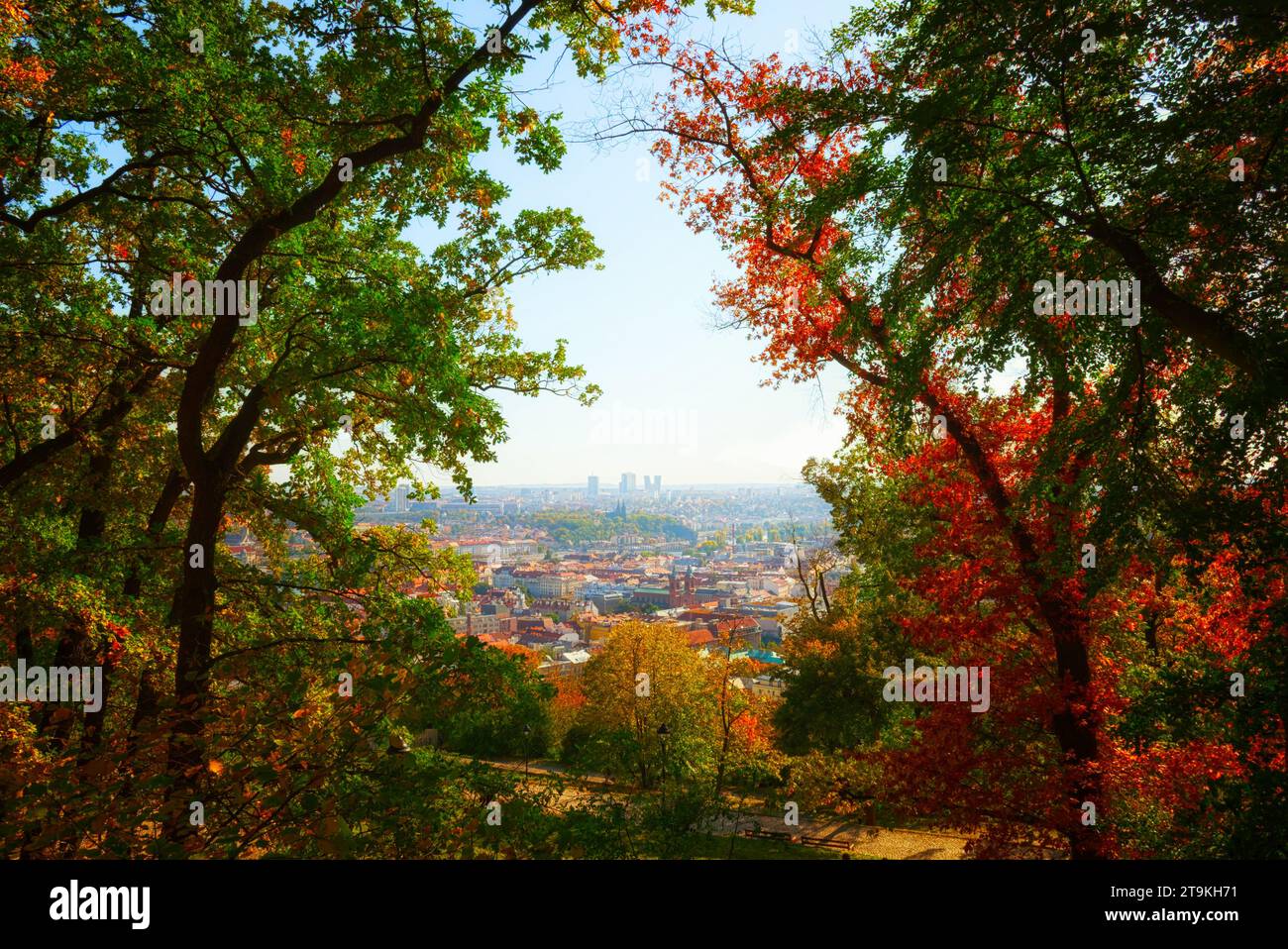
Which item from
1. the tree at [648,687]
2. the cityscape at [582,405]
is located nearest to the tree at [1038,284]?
the cityscape at [582,405]

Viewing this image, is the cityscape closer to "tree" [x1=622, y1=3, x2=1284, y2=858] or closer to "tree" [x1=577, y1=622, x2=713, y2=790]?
"tree" [x1=622, y1=3, x2=1284, y2=858]

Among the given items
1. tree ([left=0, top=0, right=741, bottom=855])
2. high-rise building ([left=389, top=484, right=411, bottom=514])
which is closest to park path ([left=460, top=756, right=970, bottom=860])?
high-rise building ([left=389, top=484, right=411, bottom=514])

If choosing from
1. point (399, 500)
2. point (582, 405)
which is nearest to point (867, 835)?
point (582, 405)

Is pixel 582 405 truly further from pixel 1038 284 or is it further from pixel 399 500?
pixel 399 500

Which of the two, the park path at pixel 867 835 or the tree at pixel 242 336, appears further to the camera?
the park path at pixel 867 835

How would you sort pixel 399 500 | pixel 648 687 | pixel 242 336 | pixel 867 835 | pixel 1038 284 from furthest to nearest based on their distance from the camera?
1. pixel 399 500
2. pixel 648 687
3. pixel 867 835
4. pixel 242 336
5. pixel 1038 284

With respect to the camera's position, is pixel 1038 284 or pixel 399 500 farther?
pixel 399 500

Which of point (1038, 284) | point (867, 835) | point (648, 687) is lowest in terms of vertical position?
point (867, 835)

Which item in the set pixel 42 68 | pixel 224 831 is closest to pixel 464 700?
pixel 224 831

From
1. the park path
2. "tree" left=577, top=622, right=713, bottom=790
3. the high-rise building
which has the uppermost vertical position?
the high-rise building

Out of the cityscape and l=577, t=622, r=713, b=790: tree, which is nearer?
the cityscape

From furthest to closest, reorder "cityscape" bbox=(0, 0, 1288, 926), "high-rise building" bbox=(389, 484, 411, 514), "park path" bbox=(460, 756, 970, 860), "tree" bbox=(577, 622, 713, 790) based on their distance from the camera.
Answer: "tree" bbox=(577, 622, 713, 790) → "park path" bbox=(460, 756, 970, 860) → "high-rise building" bbox=(389, 484, 411, 514) → "cityscape" bbox=(0, 0, 1288, 926)

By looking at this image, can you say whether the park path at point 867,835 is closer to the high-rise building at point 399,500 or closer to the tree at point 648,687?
the tree at point 648,687

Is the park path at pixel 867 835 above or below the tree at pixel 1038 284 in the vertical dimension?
below
